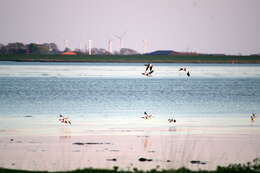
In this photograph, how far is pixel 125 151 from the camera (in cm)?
2327

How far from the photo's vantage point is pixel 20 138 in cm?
2661

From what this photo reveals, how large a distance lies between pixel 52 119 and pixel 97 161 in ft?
48.3

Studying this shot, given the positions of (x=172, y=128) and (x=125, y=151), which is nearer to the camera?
(x=125, y=151)

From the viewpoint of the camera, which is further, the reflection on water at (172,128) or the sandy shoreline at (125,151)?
the reflection on water at (172,128)

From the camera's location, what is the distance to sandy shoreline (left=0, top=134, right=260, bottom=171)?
20469mm

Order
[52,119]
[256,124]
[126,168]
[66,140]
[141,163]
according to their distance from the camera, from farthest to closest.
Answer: [52,119], [256,124], [66,140], [141,163], [126,168]

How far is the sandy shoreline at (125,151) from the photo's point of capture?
20.5m

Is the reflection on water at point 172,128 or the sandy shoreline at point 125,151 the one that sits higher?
the sandy shoreline at point 125,151

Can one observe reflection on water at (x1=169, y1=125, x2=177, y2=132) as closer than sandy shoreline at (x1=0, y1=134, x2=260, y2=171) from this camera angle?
No

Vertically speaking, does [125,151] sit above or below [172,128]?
above

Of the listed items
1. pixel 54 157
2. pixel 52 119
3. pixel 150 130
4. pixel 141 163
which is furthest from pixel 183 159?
pixel 52 119

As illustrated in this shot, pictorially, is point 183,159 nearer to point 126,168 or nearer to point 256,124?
point 126,168

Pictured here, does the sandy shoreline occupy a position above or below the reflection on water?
above

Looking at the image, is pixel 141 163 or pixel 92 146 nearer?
pixel 141 163
